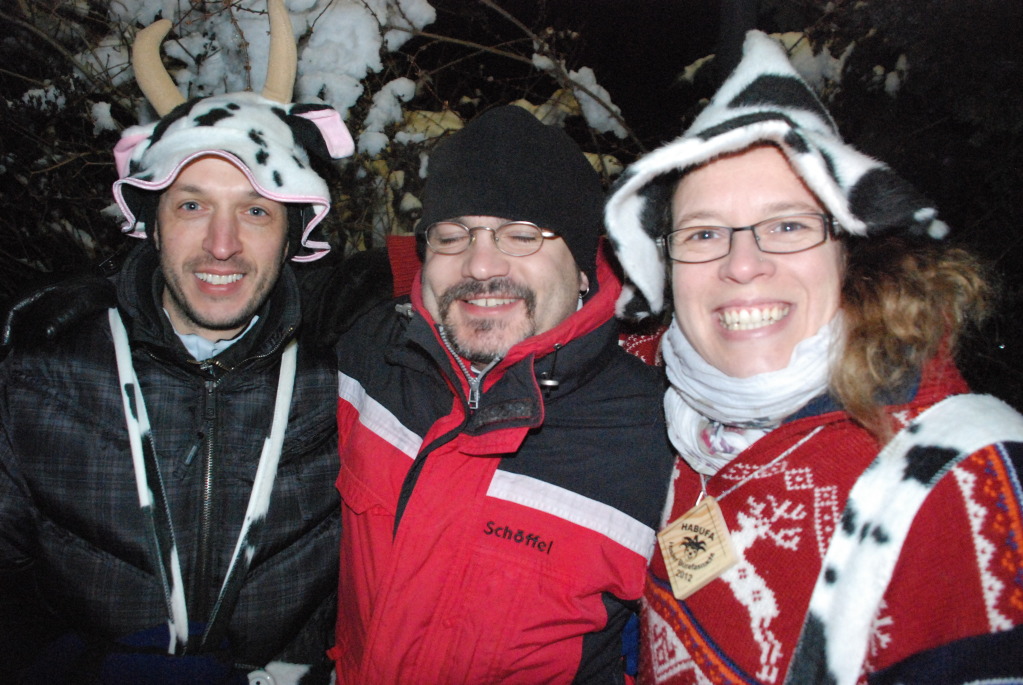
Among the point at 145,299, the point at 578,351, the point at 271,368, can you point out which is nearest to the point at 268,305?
the point at 271,368

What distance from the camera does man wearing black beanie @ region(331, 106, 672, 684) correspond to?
1.90 metres

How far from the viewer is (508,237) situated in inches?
92.4

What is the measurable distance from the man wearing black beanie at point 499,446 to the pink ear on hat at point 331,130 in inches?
15.3

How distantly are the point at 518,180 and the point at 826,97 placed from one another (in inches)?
109

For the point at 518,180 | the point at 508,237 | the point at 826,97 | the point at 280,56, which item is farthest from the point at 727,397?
the point at 826,97

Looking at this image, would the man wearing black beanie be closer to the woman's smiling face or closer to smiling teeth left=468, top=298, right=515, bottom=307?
smiling teeth left=468, top=298, right=515, bottom=307

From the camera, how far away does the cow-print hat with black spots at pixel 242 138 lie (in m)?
2.32

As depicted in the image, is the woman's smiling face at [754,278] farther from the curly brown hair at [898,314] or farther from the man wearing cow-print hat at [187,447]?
the man wearing cow-print hat at [187,447]

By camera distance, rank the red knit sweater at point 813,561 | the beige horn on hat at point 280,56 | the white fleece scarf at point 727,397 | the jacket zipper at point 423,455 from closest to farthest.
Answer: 1. the red knit sweater at point 813,561
2. the white fleece scarf at point 727,397
3. the jacket zipper at point 423,455
4. the beige horn on hat at point 280,56

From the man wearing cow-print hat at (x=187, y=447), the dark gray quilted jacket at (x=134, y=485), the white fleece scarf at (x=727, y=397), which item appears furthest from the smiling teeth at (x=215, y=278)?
the white fleece scarf at (x=727, y=397)

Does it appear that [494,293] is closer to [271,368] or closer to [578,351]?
[578,351]

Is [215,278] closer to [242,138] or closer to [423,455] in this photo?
[242,138]

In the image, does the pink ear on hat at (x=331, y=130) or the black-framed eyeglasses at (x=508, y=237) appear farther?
the pink ear on hat at (x=331, y=130)

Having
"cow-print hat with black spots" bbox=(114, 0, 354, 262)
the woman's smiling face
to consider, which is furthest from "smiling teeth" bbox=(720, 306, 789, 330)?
"cow-print hat with black spots" bbox=(114, 0, 354, 262)
